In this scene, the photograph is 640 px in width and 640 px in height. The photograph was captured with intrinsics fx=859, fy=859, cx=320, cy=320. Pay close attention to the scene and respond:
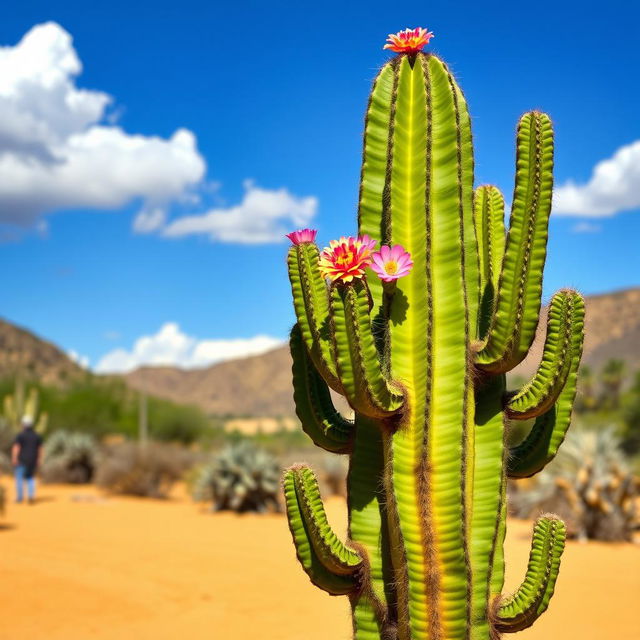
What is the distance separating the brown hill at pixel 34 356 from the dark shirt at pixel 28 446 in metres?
58.1

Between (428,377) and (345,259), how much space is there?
70 cm

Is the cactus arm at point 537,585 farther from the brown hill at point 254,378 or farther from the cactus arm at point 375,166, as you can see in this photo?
the brown hill at point 254,378

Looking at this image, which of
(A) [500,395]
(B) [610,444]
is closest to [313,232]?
(A) [500,395]

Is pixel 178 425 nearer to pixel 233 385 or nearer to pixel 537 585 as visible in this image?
pixel 537 585

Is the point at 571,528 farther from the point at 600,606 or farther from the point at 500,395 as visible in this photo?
the point at 500,395

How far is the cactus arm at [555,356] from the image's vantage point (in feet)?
14.1

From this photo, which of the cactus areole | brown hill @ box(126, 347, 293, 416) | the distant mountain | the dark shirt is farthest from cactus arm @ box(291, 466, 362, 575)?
brown hill @ box(126, 347, 293, 416)

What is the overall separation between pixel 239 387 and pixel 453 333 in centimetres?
10924

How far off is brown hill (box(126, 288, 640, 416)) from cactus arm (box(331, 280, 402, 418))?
83.2 metres

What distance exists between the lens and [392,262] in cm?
430

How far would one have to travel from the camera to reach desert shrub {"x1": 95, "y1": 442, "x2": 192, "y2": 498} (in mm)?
19938

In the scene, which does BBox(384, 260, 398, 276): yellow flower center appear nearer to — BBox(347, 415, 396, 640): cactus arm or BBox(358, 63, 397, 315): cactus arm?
BBox(358, 63, 397, 315): cactus arm

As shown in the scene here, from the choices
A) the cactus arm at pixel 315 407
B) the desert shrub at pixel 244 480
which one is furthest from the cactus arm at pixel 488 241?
the desert shrub at pixel 244 480

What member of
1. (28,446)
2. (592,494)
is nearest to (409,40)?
(592,494)
